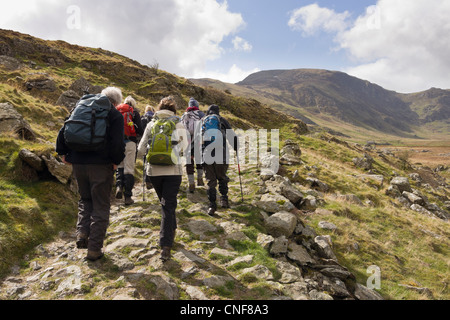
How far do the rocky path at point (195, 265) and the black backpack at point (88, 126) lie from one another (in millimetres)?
2456

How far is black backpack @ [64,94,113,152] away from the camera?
4.64 m

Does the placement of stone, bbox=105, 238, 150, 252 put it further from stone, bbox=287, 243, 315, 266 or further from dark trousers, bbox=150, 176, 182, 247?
stone, bbox=287, 243, 315, 266

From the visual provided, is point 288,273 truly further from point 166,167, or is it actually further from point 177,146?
point 177,146

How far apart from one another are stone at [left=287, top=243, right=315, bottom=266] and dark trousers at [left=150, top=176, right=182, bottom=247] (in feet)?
10.7

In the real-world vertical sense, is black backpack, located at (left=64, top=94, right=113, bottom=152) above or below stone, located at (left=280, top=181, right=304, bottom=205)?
above

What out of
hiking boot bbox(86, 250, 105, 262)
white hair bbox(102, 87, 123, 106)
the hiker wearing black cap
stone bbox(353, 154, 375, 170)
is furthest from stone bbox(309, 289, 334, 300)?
stone bbox(353, 154, 375, 170)

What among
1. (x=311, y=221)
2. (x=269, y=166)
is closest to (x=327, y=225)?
(x=311, y=221)

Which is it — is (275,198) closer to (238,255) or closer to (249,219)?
(249,219)

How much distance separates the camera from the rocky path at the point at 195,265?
14.5ft

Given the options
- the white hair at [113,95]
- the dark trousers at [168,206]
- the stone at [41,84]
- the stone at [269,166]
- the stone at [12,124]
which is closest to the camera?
the dark trousers at [168,206]

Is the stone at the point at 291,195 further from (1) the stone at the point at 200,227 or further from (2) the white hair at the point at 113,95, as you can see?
(2) the white hair at the point at 113,95

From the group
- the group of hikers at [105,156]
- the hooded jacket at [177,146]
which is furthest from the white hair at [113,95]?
the hooded jacket at [177,146]

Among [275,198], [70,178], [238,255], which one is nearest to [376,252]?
[275,198]

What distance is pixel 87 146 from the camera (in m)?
4.66
